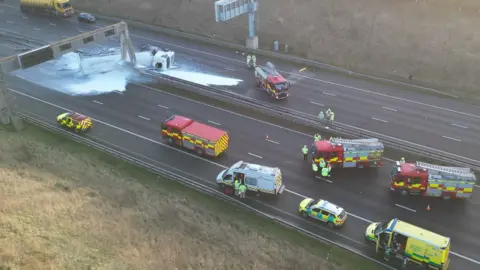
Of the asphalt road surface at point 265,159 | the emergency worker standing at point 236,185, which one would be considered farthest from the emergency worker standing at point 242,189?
the asphalt road surface at point 265,159

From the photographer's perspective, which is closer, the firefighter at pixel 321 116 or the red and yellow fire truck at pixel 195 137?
the red and yellow fire truck at pixel 195 137

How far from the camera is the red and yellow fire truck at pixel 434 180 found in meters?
32.7

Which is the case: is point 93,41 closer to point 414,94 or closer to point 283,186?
point 283,186

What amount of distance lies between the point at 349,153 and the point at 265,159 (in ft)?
23.5

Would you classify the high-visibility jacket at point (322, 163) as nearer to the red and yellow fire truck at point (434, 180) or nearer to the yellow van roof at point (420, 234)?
the red and yellow fire truck at point (434, 180)

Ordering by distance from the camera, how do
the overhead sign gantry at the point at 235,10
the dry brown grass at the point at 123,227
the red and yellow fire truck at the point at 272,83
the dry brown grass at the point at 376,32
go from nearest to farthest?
1. the dry brown grass at the point at 123,227
2. the red and yellow fire truck at the point at 272,83
3. the dry brown grass at the point at 376,32
4. the overhead sign gantry at the point at 235,10

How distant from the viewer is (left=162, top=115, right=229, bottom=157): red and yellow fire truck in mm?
38197

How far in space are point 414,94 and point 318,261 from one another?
2912cm

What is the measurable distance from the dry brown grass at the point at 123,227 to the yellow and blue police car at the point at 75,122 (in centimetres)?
565

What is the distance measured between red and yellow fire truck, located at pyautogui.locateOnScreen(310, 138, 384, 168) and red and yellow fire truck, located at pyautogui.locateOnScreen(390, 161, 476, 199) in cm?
294

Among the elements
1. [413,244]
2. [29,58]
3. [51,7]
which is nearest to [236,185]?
[413,244]

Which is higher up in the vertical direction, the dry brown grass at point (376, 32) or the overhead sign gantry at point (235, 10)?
the overhead sign gantry at point (235, 10)

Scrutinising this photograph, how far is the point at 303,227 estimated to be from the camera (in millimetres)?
31312

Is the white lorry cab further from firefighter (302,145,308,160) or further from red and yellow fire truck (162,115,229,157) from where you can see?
firefighter (302,145,308,160)
